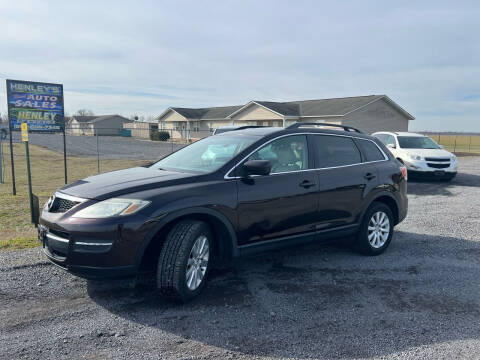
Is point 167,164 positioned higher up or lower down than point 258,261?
higher up

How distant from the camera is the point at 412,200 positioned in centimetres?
1016

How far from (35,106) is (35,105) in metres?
0.03

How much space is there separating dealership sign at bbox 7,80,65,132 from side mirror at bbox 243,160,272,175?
8.69 metres

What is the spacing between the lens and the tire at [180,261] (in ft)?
12.3

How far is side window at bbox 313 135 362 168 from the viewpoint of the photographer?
5.14 m

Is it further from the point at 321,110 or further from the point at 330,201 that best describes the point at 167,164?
the point at 321,110

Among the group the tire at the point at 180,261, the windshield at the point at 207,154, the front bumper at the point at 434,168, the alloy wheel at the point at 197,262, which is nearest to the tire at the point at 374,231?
the windshield at the point at 207,154

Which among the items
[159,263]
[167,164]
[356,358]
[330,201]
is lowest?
[356,358]

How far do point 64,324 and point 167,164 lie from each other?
2.19m

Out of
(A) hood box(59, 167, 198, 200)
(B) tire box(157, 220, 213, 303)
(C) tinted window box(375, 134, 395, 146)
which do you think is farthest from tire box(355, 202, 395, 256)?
(C) tinted window box(375, 134, 395, 146)

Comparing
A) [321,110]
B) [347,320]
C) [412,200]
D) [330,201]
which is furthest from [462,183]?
[321,110]

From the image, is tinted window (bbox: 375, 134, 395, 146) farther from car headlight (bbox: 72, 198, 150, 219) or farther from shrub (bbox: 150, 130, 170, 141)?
shrub (bbox: 150, 130, 170, 141)

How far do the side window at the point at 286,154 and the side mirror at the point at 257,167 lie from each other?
0.29m

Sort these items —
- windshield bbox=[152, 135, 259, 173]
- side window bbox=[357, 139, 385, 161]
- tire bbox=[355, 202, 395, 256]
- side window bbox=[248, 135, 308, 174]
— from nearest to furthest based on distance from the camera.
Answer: windshield bbox=[152, 135, 259, 173], side window bbox=[248, 135, 308, 174], tire bbox=[355, 202, 395, 256], side window bbox=[357, 139, 385, 161]
